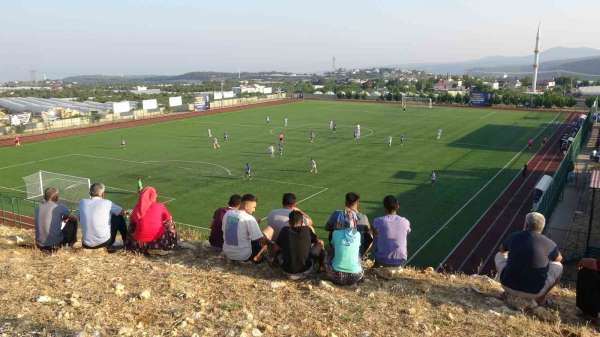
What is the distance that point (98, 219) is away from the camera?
9.28 m

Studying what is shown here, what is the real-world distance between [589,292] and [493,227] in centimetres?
1869

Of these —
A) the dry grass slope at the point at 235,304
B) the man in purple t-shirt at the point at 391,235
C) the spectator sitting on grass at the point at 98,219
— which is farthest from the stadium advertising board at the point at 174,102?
the man in purple t-shirt at the point at 391,235

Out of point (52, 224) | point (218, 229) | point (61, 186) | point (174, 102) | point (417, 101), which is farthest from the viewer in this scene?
point (417, 101)

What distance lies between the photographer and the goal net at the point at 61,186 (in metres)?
26.8

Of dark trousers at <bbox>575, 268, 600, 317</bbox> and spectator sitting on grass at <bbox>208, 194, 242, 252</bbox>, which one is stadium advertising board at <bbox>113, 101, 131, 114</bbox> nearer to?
spectator sitting on grass at <bbox>208, 194, 242, 252</bbox>

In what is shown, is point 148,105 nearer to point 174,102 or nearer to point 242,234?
point 174,102

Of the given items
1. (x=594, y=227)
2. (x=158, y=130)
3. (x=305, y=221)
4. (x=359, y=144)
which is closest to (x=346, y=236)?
(x=305, y=221)

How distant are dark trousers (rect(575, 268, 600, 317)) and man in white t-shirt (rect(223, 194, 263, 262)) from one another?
5073 millimetres

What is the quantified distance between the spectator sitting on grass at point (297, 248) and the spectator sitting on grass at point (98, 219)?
350cm

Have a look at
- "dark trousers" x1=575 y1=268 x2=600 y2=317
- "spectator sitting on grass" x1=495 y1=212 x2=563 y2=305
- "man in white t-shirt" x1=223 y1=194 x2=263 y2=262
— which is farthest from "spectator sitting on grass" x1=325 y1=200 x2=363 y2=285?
"dark trousers" x1=575 y1=268 x2=600 y2=317

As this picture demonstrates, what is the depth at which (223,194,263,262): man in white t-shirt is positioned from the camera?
859cm

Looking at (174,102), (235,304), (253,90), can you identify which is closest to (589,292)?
(235,304)

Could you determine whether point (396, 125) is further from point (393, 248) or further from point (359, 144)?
point (393, 248)

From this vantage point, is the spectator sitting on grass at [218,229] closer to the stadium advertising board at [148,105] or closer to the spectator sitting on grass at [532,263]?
the spectator sitting on grass at [532,263]
